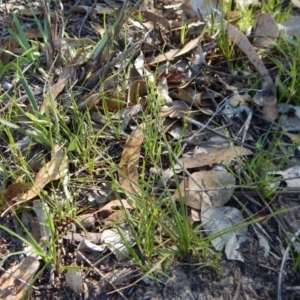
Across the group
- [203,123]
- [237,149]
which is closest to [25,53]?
[203,123]

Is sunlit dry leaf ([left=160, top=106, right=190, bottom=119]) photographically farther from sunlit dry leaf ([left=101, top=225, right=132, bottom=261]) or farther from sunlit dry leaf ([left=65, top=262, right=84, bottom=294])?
sunlit dry leaf ([left=65, top=262, right=84, bottom=294])

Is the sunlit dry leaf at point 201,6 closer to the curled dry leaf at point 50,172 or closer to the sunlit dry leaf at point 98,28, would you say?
the sunlit dry leaf at point 98,28

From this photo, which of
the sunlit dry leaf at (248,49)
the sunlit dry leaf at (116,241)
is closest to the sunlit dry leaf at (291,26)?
the sunlit dry leaf at (248,49)

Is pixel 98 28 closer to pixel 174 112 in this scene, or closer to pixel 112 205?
pixel 174 112

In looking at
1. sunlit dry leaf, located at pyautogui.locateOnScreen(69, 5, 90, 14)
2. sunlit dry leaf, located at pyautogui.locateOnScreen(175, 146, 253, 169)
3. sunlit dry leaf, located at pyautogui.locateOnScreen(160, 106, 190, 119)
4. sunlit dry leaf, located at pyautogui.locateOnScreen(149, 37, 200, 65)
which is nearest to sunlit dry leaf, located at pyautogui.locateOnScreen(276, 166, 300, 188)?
sunlit dry leaf, located at pyautogui.locateOnScreen(175, 146, 253, 169)

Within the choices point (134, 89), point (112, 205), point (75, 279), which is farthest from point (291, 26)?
point (75, 279)

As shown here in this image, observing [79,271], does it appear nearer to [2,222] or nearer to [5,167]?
[2,222]
